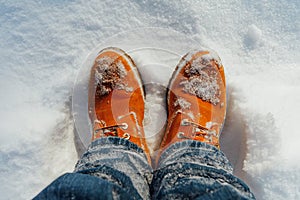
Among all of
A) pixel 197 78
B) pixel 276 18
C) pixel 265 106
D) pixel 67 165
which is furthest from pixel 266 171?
pixel 67 165

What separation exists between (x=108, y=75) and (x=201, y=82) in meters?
0.30

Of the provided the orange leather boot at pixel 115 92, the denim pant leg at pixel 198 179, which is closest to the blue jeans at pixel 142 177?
the denim pant leg at pixel 198 179

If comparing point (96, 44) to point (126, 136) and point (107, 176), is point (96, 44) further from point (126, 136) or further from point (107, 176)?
point (107, 176)

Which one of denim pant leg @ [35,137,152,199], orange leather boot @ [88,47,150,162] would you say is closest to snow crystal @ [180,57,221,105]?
orange leather boot @ [88,47,150,162]

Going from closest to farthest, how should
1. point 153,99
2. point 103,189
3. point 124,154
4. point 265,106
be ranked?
point 103,189, point 124,154, point 265,106, point 153,99

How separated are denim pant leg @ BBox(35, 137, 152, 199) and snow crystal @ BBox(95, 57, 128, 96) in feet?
0.67

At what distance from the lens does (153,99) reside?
3.18ft

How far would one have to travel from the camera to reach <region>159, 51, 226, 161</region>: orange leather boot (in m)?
0.88

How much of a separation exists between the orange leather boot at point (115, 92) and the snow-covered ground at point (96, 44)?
0.07m

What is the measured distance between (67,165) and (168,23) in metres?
0.55

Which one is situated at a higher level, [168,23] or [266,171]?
[168,23]

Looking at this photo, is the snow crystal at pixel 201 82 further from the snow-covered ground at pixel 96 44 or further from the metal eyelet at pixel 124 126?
the metal eyelet at pixel 124 126

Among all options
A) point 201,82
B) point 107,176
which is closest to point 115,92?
point 201,82

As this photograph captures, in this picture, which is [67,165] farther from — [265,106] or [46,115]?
[265,106]
